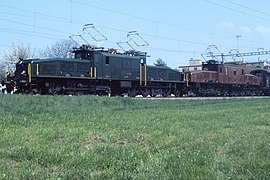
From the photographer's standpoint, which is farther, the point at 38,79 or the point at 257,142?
the point at 38,79

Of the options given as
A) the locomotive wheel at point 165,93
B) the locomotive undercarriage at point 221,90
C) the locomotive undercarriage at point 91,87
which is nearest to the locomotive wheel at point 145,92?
the locomotive undercarriage at point 91,87

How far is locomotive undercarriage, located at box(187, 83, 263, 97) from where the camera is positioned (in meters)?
42.0

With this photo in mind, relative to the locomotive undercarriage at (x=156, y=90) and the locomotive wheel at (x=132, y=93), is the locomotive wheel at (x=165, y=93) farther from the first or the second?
the locomotive wheel at (x=132, y=93)

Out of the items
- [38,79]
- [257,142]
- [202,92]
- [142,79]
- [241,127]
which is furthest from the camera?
[202,92]

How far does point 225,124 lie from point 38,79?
18.3m

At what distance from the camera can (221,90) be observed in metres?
45.1

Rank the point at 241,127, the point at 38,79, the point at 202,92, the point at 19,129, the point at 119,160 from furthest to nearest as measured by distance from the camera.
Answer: the point at 202,92, the point at 38,79, the point at 241,127, the point at 19,129, the point at 119,160

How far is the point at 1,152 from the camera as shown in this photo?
685 cm

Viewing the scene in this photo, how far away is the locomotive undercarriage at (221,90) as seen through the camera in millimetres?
42031

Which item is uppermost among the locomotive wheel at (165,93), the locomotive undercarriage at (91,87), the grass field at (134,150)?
the locomotive undercarriage at (91,87)

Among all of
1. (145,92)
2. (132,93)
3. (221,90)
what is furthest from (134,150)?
(221,90)

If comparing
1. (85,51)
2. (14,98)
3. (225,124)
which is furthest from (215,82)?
(225,124)

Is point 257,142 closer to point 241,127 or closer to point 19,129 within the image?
point 241,127

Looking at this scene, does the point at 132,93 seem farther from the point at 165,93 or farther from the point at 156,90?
the point at 165,93
